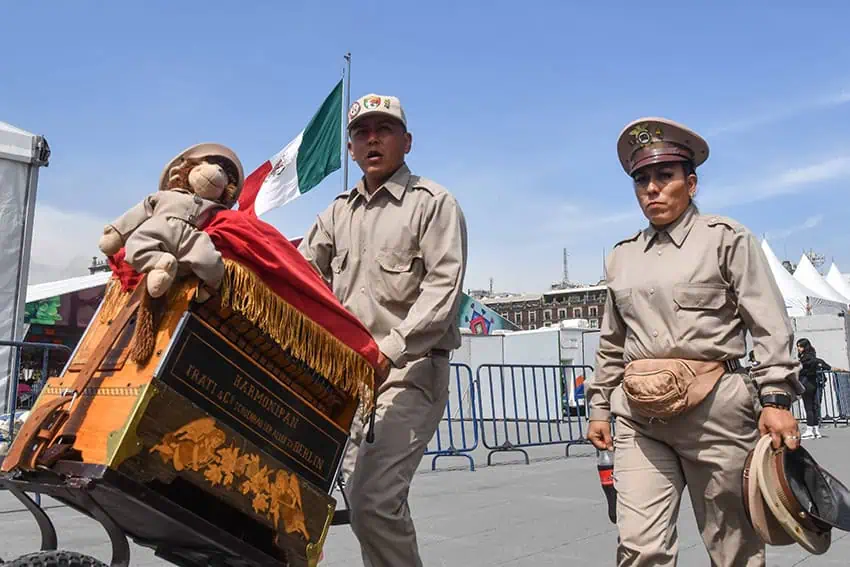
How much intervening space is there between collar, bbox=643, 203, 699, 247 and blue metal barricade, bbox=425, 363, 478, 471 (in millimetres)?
1068

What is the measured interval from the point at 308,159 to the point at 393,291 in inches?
412

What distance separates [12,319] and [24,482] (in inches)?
221

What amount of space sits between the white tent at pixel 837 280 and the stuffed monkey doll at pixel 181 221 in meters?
37.2

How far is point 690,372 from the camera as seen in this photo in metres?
2.84

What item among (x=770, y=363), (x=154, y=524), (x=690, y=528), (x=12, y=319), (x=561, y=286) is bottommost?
(x=690, y=528)

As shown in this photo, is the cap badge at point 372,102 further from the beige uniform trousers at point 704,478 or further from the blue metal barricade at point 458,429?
the beige uniform trousers at point 704,478

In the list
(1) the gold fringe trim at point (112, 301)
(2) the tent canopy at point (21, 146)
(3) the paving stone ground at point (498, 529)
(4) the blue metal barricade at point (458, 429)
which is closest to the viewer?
(1) the gold fringe trim at point (112, 301)

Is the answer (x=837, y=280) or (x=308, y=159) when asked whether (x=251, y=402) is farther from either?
(x=837, y=280)

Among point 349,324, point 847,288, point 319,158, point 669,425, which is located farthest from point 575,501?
point 847,288

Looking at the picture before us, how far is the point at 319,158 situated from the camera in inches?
518

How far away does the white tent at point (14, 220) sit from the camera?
7023 millimetres

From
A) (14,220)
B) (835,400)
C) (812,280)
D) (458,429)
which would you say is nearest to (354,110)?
(14,220)

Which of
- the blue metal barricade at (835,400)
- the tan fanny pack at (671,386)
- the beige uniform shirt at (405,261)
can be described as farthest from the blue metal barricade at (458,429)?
the blue metal barricade at (835,400)

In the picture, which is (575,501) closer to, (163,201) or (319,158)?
(163,201)
